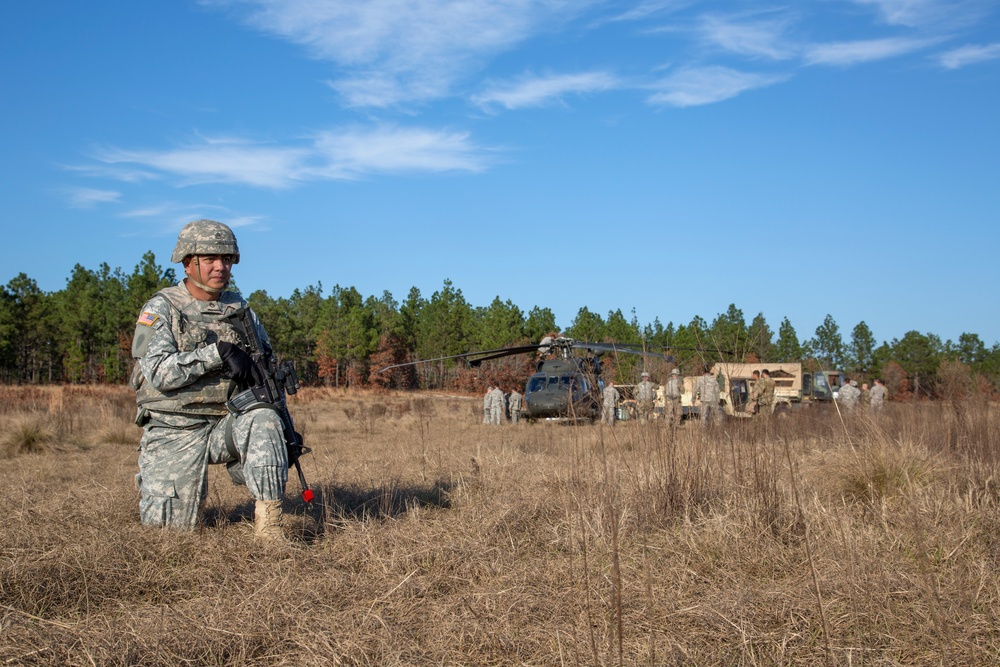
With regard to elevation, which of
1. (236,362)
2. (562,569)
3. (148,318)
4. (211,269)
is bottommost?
(562,569)

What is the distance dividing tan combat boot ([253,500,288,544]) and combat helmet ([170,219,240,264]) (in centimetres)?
138

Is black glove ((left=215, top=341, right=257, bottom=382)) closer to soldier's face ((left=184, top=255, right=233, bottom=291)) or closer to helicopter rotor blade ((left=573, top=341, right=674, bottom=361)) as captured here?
soldier's face ((left=184, top=255, right=233, bottom=291))

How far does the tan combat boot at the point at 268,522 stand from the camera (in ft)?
13.2

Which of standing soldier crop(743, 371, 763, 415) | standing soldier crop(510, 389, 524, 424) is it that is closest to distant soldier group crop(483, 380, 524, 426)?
standing soldier crop(510, 389, 524, 424)

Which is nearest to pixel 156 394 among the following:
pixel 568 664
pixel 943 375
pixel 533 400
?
pixel 568 664

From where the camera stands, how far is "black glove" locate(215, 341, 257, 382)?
416 cm

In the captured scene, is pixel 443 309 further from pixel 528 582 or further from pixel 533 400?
pixel 528 582

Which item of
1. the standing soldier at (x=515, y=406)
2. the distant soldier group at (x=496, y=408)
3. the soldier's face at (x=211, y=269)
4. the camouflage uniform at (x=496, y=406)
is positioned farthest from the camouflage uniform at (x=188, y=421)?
the standing soldier at (x=515, y=406)

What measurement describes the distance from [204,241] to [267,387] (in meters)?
0.87

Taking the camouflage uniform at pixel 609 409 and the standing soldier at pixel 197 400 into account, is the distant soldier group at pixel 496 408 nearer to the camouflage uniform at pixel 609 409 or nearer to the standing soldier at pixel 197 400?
the camouflage uniform at pixel 609 409

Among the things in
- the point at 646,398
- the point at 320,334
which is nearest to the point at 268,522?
→ the point at 646,398

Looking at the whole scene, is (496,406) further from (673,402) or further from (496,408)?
(673,402)

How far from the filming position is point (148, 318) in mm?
4328

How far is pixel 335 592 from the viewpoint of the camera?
10.7 ft
